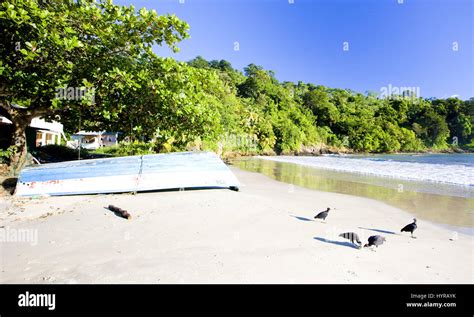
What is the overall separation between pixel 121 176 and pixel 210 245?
5.66 metres

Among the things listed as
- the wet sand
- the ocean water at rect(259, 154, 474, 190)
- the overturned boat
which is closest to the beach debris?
the overturned boat

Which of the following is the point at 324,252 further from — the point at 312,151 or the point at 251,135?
the point at 312,151

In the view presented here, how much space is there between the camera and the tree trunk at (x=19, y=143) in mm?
9784

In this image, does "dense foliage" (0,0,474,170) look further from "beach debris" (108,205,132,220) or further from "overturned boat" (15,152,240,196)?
"beach debris" (108,205,132,220)

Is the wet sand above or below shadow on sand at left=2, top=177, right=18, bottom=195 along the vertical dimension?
below

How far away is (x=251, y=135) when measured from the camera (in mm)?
54688

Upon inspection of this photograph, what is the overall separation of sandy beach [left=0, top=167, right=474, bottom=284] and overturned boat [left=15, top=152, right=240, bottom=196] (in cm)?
76

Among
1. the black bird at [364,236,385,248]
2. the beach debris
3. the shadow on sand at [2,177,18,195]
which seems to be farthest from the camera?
the shadow on sand at [2,177,18,195]

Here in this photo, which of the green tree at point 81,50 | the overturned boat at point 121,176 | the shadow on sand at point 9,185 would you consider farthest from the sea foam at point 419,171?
the shadow on sand at point 9,185

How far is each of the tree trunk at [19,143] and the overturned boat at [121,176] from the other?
163 centimetres

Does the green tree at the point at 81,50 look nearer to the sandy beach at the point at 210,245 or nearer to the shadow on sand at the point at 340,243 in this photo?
the sandy beach at the point at 210,245

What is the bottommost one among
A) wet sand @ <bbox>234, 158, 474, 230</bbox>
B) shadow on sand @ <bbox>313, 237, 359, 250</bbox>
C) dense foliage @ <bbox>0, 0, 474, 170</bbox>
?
wet sand @ <bbox>234, 158, 474, 230</bbox>

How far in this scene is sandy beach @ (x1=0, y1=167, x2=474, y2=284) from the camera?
372cm
